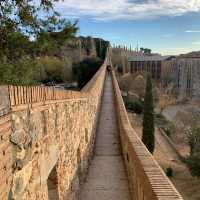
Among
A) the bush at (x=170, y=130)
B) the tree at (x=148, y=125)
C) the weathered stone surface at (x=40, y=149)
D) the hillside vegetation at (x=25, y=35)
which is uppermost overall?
the hillside vegetation at (x=25, y=35)

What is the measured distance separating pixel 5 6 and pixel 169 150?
68.3ft

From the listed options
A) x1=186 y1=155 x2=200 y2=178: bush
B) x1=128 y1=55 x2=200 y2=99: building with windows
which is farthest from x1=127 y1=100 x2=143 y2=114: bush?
x1=186 y1=155 x2=200 y2=178: bush

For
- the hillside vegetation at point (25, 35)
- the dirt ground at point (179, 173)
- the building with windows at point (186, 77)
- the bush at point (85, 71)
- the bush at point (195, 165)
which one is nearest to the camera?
the hillside vegetation at point (25, 35)

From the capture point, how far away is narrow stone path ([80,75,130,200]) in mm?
7078

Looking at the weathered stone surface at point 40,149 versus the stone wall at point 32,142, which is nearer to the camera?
the stone wall at point 32,142

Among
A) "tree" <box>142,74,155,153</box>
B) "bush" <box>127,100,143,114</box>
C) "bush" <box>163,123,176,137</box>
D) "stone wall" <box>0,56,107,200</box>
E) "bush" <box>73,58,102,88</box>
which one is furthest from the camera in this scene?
"bush" <box>127,100,143,114</box>

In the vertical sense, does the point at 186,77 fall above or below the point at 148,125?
above

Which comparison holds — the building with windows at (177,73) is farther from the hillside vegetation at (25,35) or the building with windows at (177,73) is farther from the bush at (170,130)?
the hillside vegetation at (25,35)

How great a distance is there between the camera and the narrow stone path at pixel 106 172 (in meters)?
7.08

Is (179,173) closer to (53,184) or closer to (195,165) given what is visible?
(195,165)

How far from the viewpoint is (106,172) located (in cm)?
863

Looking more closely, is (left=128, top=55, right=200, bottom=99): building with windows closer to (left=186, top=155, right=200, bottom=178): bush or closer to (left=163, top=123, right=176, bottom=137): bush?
(left=163, top=123, right=176, bottom=137): bush

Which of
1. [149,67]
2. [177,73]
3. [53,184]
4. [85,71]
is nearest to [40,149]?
[53,184]

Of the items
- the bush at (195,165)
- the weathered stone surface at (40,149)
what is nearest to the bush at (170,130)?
the bush at (195,165)
